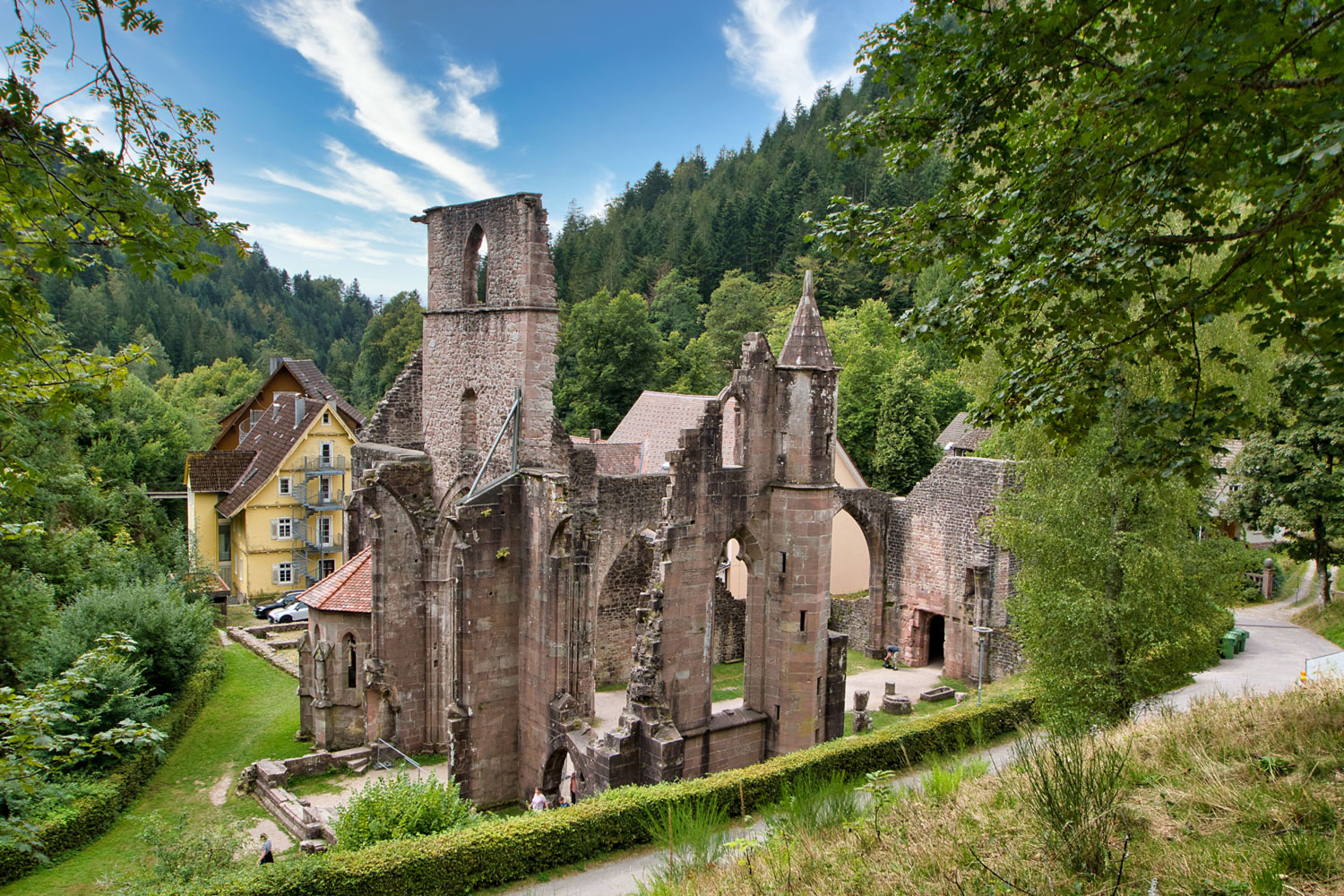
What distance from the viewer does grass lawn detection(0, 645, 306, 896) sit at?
12836 mm

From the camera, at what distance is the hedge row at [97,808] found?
1244 cm

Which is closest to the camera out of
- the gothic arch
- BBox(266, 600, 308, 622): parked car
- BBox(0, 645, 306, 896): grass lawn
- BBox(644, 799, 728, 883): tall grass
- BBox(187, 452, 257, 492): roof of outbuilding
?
BBox(644, 799, 728, 883): tall grass

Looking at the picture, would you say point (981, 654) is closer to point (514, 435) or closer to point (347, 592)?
point (514, 435)

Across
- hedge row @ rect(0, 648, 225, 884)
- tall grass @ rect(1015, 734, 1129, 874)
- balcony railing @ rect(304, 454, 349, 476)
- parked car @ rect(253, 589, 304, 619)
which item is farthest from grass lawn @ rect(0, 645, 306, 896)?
tall grass @ rect(1015, 734, 1129, 874)

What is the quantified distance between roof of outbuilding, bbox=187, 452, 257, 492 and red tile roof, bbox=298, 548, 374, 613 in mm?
21638

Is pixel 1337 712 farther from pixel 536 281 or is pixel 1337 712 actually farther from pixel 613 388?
pixel 613 388

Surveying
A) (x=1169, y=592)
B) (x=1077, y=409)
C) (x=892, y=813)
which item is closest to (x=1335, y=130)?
(x=1077, y=409)

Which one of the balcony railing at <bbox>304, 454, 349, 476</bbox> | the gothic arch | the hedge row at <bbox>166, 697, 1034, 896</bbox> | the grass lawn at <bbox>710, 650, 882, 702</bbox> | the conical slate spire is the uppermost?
the gothic arch

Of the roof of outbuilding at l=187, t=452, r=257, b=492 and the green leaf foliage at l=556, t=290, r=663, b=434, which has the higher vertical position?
the green leaf foliage at l=556, t=290, r=663, b=434

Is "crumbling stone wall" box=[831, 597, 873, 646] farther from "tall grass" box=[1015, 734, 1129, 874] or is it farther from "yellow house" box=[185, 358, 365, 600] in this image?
"tall grass" box=[1015, 734, 1129, 874]

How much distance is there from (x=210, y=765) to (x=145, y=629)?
382cm

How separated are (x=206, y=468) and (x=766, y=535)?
104ft

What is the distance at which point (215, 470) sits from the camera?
37.2 metres

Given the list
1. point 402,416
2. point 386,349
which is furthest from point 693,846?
point 386,349
